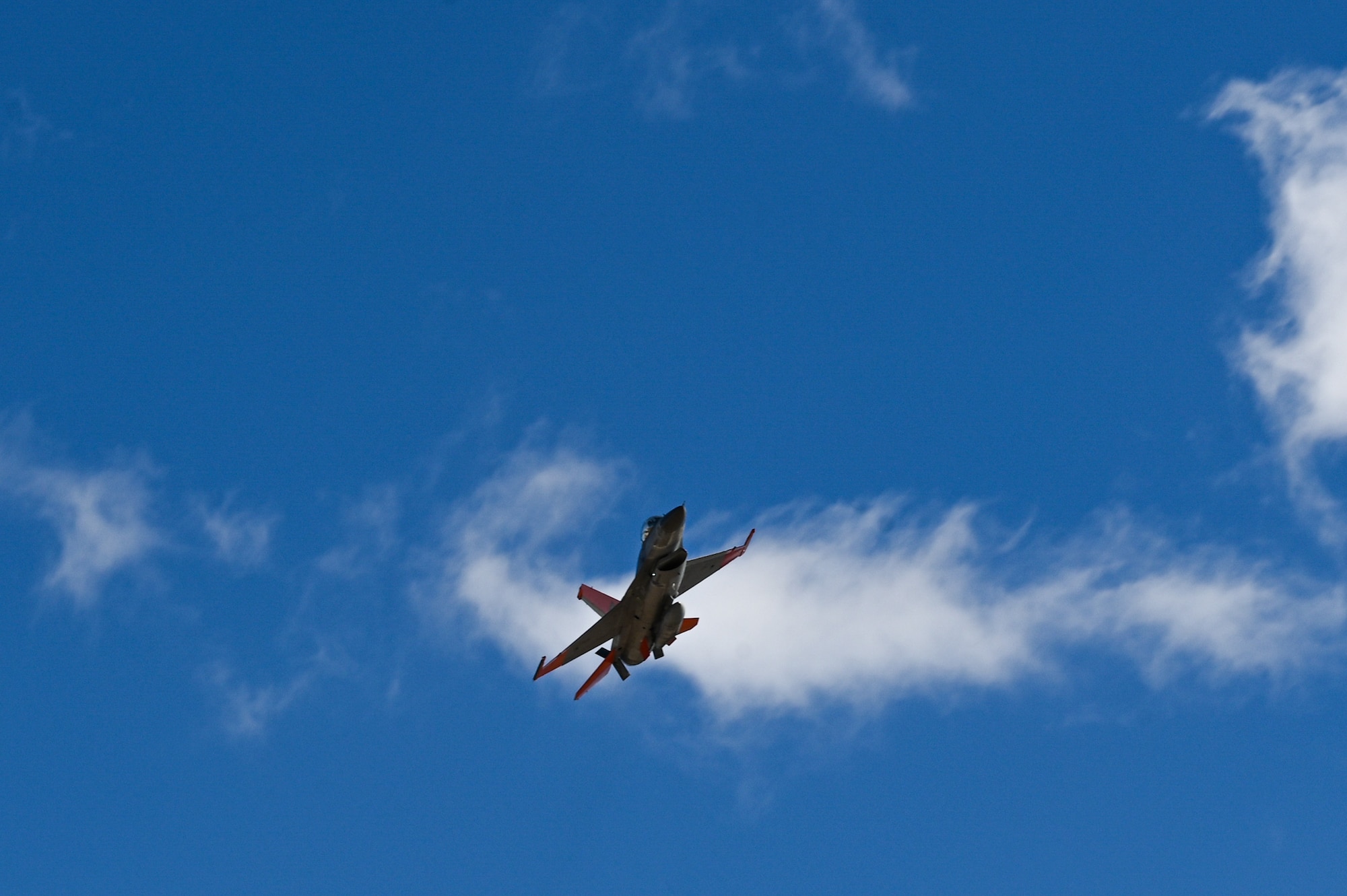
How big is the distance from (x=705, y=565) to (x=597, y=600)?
7.57 metres

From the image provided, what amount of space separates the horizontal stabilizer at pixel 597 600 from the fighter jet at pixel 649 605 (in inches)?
1.8

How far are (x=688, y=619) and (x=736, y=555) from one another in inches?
212

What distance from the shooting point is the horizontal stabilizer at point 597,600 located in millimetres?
114125

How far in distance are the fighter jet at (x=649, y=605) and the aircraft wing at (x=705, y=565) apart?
0.04 metres

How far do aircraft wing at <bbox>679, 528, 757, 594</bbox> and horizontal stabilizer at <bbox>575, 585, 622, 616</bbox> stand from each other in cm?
510

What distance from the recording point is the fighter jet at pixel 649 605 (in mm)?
107062

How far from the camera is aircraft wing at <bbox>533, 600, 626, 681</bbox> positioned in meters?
113

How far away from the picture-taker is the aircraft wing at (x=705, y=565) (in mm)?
113062

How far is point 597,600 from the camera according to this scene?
114500 millimetres

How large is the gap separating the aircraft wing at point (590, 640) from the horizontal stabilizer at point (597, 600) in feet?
Answer: 2.75

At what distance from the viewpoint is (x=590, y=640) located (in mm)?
114750

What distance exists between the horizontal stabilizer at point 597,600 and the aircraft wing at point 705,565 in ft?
16.7

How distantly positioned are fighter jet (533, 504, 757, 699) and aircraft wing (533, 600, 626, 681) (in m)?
0.04

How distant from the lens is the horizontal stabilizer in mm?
114125
